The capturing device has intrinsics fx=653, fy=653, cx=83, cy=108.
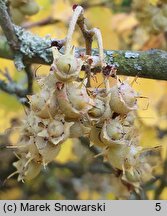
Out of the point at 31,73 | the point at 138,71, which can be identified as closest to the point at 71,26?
the point at 138,71

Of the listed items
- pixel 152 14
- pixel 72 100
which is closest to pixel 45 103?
pixel 72 100

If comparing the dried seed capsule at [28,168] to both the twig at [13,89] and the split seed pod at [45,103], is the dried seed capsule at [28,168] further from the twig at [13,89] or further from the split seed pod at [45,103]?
the twig at [13,89]

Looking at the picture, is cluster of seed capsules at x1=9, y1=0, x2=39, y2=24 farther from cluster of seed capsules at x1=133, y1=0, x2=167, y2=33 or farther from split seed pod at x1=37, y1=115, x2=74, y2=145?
split seed pod at x1=37, y1=115, x2=74, y2=145

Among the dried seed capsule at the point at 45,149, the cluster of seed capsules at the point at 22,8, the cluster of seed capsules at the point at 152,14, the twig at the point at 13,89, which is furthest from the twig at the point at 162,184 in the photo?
the dried seed capsule at the point at 45,149

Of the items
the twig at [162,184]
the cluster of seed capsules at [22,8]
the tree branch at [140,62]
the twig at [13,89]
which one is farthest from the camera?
the twig at [162,184]

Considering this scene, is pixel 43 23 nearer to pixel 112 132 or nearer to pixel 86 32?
pixel 86 32

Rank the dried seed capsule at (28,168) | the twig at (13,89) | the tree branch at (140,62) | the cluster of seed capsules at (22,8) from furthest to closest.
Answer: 1. the twig at (13,89)
2. the cluster of seed capsules at (22,8)
3. the tree branch at (140,62)
4. the dried seed capsule at (28,168)

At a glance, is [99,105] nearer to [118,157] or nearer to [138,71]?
[118,157]
